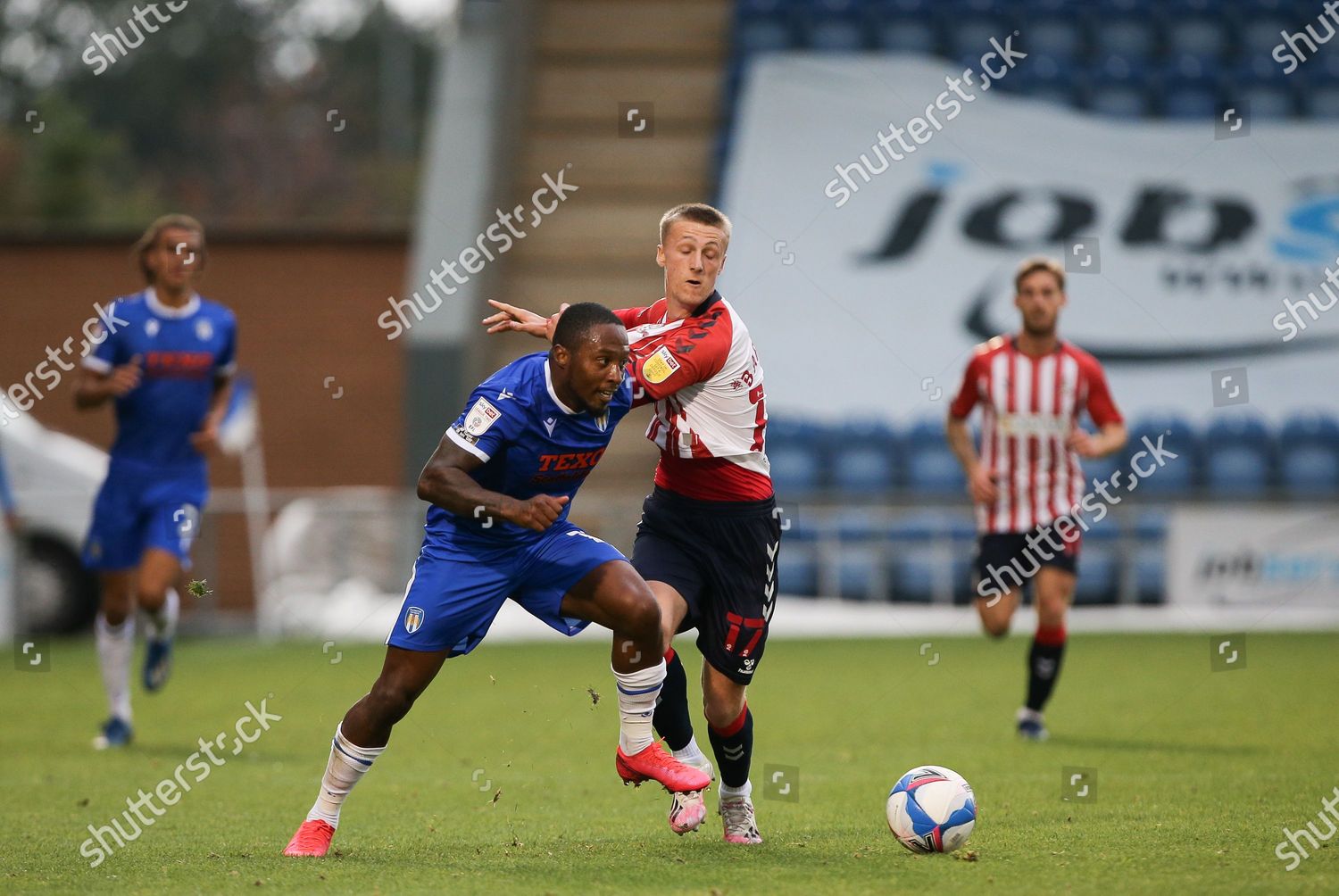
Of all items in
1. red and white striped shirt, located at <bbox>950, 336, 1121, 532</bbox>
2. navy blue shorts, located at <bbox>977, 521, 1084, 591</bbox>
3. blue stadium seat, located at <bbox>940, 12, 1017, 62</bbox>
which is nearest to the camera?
navy blue shorts, located at <bbox>977, 521, 1084, 591</bbox>

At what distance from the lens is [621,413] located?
18.5 ft

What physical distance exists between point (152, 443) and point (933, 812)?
5.43 meters

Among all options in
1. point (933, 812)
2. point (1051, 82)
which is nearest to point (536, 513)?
point (933, 812)

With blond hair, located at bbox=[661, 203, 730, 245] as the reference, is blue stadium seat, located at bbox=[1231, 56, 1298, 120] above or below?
above

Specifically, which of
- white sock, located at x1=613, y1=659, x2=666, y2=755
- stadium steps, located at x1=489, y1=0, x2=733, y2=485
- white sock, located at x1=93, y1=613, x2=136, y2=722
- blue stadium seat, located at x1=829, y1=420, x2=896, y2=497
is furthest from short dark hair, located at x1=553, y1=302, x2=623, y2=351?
stadium steps, located at x1=489, y1=0, x2=733, y2=485

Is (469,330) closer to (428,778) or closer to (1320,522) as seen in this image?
(1320,522)

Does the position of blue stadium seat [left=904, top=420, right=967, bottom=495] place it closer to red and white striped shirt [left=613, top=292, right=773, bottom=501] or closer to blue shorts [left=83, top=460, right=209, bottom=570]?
blue shorts [left=83, top=460, right=209, bottom=570]

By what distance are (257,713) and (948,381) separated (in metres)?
9.93

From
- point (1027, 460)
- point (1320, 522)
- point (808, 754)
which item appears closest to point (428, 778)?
point (808, 754)

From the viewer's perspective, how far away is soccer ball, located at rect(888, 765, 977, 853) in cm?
545

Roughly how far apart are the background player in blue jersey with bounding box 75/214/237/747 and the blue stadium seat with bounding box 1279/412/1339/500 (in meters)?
11.7

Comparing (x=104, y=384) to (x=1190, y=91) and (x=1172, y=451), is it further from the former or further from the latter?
(x=1190, y=91)

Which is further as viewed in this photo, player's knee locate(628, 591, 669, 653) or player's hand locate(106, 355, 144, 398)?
player's hand locate(106, 355, 144, 398)

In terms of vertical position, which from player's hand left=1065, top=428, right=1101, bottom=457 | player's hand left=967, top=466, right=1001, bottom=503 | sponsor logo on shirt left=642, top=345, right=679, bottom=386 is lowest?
player's hand left=967, top=466, right=1001, bottom=503
